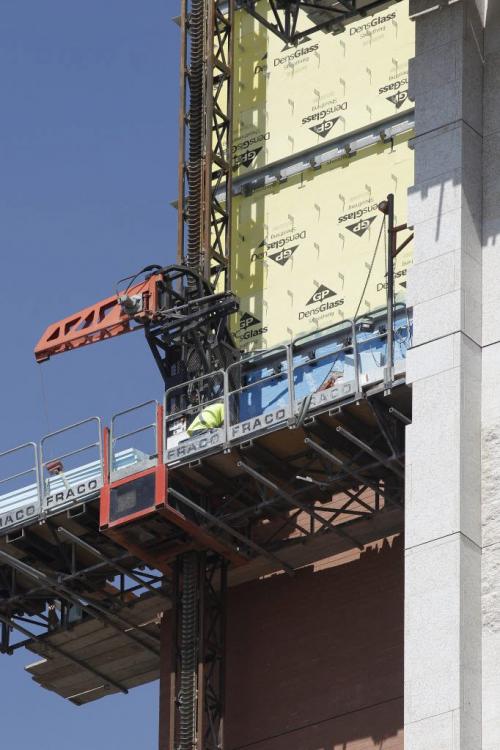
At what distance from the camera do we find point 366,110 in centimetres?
5534

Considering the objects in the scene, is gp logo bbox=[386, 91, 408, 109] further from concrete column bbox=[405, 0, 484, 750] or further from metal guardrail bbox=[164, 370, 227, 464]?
concrete column bbox=[405, 0, 484, 750]

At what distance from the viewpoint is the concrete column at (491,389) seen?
35.6 m

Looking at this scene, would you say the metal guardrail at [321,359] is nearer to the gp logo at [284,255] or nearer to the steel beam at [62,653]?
the gp logo at [284,255]

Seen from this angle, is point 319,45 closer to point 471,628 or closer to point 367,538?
point 367,538

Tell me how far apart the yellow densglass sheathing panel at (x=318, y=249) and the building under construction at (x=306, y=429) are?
0.06 meters

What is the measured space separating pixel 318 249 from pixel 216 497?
8.63 meters

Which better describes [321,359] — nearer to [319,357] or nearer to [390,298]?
[319,357]

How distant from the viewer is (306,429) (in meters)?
45.3

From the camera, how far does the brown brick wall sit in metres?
46.9

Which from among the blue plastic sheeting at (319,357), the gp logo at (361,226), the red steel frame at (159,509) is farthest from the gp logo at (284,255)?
→ the red steel frame at (159,509)

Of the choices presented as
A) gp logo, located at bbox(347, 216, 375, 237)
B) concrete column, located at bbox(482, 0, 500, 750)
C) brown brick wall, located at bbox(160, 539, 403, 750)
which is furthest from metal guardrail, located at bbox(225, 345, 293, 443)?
concrete column, located at bbox(482, 0, 500, 750)

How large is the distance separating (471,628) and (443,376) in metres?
4.48

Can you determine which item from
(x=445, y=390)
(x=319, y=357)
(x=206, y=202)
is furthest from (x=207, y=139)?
(x=445, y=390)

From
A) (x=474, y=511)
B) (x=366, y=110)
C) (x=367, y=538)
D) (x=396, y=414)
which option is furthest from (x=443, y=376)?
(x=366, y=110)
